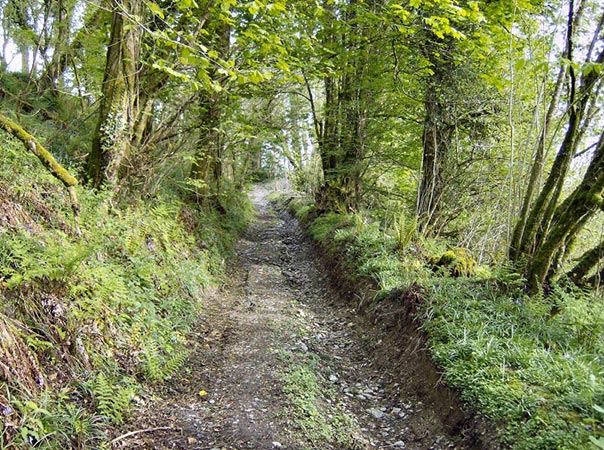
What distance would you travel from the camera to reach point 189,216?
356 inches

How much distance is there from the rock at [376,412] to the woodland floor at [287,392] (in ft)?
0.04

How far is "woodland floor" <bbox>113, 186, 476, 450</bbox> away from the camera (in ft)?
10.9

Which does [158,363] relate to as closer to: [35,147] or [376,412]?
[376,412]

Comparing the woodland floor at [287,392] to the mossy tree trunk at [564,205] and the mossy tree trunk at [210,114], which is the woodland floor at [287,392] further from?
the mossy tree trunk at [210,114]

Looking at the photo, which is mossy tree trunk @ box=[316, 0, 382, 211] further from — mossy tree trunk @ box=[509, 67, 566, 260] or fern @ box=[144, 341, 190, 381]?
fern @ box=[144, 341, 190, 381]

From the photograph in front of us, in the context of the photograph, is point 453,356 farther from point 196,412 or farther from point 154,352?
point 154,352

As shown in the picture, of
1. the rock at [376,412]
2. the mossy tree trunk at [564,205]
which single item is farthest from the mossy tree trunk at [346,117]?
the rock at [376,412]

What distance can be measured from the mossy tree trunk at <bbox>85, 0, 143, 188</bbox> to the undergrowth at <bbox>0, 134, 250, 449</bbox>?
0.46 m

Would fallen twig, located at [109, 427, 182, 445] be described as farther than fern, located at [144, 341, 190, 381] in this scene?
No

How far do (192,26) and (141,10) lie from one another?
1011mm

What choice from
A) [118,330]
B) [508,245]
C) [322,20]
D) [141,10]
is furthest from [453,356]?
[322,20]

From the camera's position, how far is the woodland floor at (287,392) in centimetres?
333

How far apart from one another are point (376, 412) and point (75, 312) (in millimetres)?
3170

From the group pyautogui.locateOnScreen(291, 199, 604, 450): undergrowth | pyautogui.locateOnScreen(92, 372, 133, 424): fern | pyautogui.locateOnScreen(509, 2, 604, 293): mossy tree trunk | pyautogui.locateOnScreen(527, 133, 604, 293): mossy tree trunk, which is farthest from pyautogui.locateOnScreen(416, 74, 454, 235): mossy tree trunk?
pyautogui.locateOnScreen(92, 372, 133, 424): fern
